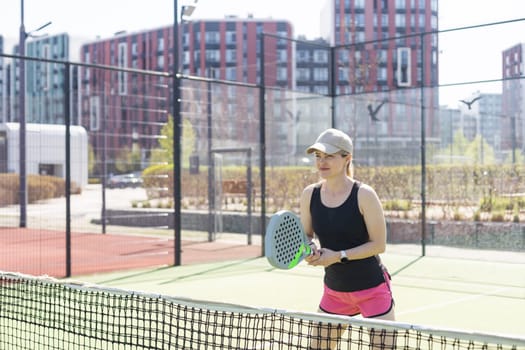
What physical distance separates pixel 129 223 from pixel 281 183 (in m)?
4.20

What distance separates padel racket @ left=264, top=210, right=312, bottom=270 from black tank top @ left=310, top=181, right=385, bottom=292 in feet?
0.86

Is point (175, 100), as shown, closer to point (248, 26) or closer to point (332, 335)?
point (332, 335)

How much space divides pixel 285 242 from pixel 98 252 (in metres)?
11.9

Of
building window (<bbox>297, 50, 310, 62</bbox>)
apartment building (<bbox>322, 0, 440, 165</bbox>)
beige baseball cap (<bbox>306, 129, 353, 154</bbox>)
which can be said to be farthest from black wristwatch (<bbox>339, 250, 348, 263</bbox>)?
building window (<bbox>297, 50, 310, 62</bbox>)

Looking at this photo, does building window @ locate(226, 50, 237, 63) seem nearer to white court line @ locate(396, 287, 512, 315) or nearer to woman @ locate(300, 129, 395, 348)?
white court line @ locate(396, 287, 512, 315)

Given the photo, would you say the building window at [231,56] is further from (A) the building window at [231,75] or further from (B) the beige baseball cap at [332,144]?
(B) the beige baseball cap at [332,144]

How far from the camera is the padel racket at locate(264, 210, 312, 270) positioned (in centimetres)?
406

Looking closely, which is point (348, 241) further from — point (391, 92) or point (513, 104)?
point (391, 92)

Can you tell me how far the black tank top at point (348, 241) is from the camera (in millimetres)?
4477

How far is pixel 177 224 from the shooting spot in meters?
12.6

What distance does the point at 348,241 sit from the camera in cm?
451

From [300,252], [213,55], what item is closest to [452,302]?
[300,252]

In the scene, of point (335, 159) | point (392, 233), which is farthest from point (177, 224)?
point (335, 159)

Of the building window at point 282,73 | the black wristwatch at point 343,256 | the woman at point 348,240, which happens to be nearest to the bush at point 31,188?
the woman at point 348,240
